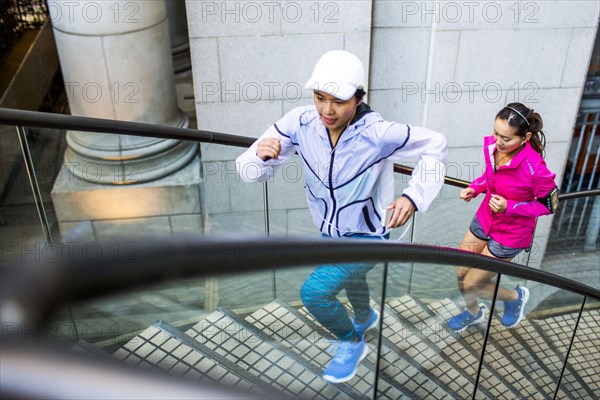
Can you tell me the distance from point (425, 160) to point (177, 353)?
5.12 feet

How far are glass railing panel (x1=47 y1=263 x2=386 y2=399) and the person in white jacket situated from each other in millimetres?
55

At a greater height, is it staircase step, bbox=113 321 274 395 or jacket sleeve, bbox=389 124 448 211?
jacket sleeve, bbox=389 124 448 211

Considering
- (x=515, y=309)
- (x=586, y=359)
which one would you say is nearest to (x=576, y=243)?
(x=586, y=359)

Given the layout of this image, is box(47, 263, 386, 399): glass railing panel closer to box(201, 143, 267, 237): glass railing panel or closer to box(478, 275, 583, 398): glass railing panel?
box(478, 275, 583, 398): glass railing panel

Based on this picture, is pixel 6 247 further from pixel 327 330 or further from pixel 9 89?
pixel 9 89

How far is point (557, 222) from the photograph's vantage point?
754 centimetres

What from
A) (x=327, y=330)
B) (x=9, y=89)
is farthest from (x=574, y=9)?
(x=9, y=89)

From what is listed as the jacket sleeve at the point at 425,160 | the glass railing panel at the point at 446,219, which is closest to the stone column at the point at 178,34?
the glass railing panel at the point at 446,219

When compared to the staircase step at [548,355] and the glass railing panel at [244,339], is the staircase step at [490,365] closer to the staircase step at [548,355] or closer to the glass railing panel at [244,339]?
the staircase step at [548,355]

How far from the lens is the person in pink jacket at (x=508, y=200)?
3.50 m

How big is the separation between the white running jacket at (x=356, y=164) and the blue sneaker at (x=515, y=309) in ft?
3.89

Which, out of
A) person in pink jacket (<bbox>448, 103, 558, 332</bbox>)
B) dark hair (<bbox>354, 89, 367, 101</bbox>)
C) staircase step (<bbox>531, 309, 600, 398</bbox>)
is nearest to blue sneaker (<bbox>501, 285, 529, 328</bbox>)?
person in pink jacket (<bbox>448, 103, 558, 332</bbox>)

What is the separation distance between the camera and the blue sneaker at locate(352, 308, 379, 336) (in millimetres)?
2719

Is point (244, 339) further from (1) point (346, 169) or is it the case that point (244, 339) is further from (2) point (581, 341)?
(2) point (581, 341)
